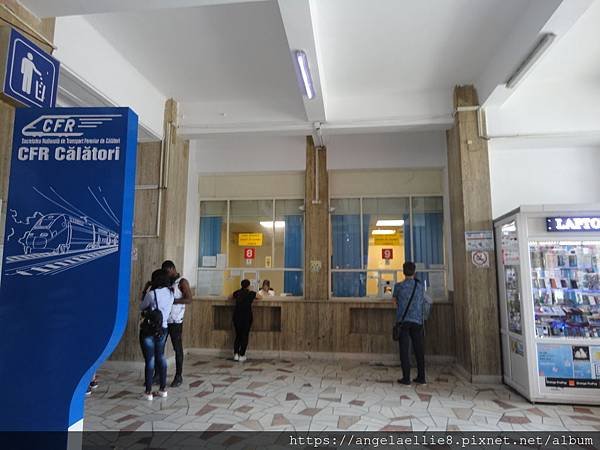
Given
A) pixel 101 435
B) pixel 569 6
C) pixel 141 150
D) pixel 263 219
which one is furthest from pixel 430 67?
pixel 101 435

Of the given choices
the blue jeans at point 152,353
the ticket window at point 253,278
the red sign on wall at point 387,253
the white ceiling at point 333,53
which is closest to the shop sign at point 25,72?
the white ceiling at point 333,53

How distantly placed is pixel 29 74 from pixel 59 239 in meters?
1.62

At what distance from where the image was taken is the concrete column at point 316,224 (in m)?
6.94

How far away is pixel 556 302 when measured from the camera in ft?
15.0

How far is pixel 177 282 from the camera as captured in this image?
4.75 metres

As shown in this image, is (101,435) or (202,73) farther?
(202,73)

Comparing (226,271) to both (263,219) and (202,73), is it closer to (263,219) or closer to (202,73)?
(263,219)

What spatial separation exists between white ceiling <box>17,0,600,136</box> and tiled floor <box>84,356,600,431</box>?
148 inches

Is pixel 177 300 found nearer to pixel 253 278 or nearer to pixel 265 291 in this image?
pixel 265 291

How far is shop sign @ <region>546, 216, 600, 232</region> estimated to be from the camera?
4.43 m

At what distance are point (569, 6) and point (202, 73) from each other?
14.2 ft

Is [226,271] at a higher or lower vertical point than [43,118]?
lower

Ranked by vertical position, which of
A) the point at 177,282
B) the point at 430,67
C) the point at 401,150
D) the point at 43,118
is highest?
the point at 430,67

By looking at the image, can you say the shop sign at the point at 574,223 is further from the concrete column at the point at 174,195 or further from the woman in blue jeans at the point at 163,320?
the concrete column at the point at 174,195
